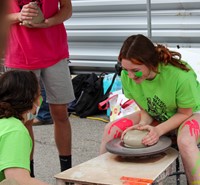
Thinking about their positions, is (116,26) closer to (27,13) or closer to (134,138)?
(27,13)

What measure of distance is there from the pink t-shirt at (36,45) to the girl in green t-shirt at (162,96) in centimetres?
60

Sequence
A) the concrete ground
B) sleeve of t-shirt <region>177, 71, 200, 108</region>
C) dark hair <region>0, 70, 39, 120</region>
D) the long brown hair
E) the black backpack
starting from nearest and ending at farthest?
the long brown hair
dark hair <region>0, 70, 39, 120</region>
sleeve of t-shirt <region>177, 71, 200, 108</region>
the concrete ground
the black backpack

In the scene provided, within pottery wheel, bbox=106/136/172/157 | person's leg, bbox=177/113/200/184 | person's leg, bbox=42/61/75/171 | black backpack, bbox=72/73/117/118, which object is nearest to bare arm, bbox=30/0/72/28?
person's leg, bbox=42/61/75/171

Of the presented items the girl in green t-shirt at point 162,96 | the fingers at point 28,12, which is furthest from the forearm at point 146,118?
the fingers at point 28,12

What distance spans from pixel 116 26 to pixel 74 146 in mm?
1865

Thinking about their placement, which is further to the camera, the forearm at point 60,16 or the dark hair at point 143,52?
the forearm at point 60,16

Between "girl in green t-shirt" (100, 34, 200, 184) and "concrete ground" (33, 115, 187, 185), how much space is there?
2.90 ft

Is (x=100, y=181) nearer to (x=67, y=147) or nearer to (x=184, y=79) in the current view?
(x=184, y=79)

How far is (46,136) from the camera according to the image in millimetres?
4801

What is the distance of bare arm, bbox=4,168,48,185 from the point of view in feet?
6.53

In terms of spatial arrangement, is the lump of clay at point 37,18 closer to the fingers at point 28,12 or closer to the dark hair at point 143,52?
the fingers at point 28,12

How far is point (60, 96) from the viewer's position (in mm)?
3109

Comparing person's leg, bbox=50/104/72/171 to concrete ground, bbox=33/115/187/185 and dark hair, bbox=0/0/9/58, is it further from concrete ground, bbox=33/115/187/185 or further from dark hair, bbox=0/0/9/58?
dark hair, bbox=0/0/9/58

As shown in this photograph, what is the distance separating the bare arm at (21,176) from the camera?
1.99 metres
